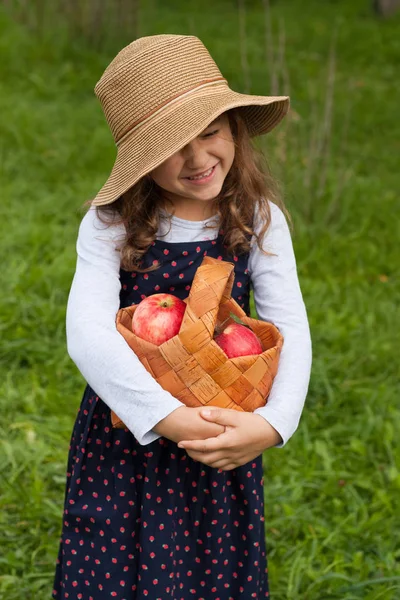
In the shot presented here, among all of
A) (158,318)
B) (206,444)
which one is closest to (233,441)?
→ (206,444)

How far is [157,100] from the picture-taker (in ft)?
5.69

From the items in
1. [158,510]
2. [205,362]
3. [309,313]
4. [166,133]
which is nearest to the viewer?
[205,362]

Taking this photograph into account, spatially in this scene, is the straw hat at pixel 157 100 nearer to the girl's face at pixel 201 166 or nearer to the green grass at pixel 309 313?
the girl's face at pixel 201 166

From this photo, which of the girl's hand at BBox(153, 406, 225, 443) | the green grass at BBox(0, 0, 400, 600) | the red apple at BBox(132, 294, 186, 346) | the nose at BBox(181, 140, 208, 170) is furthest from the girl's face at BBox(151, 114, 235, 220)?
the green grass at BBox(0, 0, 400, 600)

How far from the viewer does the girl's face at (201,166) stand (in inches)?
68.8

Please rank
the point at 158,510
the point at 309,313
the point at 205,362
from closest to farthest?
1. the point at 205,362
2. the point at 158,510
3. the point at 309,313

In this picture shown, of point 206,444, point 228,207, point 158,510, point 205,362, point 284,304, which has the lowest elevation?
point 158,510

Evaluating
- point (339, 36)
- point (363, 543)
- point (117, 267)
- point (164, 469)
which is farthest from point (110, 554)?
point (339, 36)

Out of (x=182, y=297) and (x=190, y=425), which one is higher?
(x=182, y=297)

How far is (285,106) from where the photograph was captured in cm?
192

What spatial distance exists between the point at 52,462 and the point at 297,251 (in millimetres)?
1868

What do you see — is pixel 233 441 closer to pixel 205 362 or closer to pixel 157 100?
pixel 205 362

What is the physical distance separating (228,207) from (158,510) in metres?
0.68

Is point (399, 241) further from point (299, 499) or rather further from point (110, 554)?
point (110, 554)
